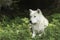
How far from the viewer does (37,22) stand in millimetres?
9023

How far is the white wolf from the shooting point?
880 centimetres

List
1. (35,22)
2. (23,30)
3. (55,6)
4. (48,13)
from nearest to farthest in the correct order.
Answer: (23,30) < (35,22) < (48,13) < (55,6)

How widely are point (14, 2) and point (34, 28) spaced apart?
3.75 m

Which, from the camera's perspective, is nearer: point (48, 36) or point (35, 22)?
point (48, 36)

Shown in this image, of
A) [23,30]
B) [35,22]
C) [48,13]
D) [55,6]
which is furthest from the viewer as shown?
[55,6]

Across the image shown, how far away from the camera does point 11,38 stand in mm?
7309

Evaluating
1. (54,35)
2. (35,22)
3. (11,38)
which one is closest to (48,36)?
(54,35)

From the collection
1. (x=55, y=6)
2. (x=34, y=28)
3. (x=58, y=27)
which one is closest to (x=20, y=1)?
(x=55, y=6)

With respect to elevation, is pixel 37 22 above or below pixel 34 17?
below

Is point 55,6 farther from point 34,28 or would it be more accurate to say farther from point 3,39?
point 3,39

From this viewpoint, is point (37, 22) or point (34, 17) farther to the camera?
point (37, 22)

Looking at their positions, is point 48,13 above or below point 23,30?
below

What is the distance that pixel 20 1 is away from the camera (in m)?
13.4

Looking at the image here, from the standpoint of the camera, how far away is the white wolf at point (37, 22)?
8804 millimetres
